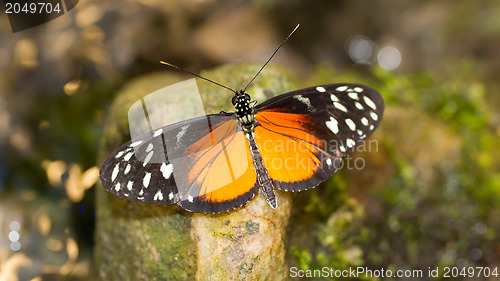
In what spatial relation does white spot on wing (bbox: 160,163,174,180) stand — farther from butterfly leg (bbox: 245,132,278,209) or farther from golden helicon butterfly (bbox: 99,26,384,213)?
butterfly leg (bbox: 245,132,278,209)

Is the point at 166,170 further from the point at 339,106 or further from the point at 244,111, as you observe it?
the point at 339,106

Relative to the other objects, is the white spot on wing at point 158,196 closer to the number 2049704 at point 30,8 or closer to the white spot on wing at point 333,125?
the white spot on wing at point 333,125

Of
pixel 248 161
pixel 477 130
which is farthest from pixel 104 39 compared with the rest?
pixel 477 130

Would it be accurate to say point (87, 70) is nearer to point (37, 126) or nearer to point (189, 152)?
point (37, 126)

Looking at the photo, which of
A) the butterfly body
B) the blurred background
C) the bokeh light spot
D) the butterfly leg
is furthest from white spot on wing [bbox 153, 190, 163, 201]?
the bokeh light spot

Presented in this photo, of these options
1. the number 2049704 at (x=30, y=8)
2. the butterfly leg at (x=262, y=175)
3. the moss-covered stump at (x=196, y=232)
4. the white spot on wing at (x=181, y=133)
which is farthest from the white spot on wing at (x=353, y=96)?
the number 2049704 at (x=30, y=8)

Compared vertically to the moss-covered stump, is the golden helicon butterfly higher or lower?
higher
